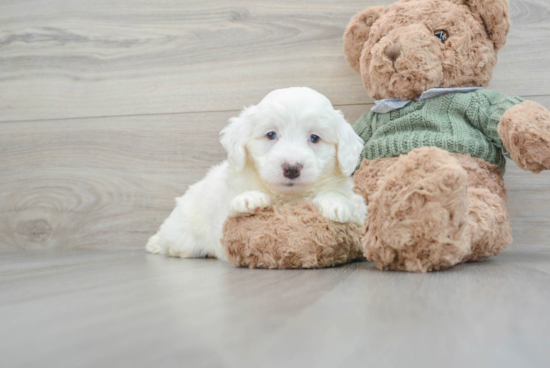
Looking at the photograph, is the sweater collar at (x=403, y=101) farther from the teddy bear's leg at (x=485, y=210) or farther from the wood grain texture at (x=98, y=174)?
the wood grain texture at (x=98, y=174)

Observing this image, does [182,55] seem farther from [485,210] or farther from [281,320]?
[281,320]

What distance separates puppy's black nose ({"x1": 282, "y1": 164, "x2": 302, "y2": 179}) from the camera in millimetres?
1044

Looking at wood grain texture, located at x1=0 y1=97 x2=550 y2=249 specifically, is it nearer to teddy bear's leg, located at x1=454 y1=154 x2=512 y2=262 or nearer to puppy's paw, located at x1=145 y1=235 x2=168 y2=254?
puppy's paw, located at x1=145 y1=235 x2=168 y2=254

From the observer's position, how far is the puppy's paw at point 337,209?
1.06 meters

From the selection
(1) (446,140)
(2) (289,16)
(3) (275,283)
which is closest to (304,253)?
(3) (275,283)

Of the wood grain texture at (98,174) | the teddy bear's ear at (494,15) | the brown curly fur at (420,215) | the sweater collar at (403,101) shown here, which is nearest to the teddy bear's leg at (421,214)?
the brown curly fur at (420,215)

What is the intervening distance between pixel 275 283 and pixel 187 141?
38.2 inches

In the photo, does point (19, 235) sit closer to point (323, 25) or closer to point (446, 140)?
point (323, 25)

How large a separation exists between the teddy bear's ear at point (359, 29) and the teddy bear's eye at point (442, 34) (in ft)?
0.59

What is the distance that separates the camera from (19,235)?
6.03ft

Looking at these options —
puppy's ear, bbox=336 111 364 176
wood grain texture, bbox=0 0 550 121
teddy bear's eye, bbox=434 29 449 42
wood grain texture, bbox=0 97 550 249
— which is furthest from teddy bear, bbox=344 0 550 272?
wood grain texture, bbox=0 97 550 249

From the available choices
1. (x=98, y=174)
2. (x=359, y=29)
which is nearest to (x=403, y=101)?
(x=359, y=29)

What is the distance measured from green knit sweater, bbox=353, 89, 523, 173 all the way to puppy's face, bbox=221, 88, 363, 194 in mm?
144

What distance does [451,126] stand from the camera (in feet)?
3.97
